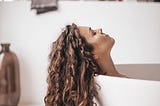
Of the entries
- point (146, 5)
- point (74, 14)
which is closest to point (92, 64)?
point (74, 14)

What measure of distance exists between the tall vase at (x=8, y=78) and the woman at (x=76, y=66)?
3.17ft

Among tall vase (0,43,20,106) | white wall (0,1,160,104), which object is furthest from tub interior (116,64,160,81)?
tall vase (0,43,20,106)

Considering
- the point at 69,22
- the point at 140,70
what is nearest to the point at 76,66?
the point at 140,70

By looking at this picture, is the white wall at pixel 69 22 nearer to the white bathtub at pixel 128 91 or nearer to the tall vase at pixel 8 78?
the tall vase at pixel 8 78

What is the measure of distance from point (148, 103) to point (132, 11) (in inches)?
42.9

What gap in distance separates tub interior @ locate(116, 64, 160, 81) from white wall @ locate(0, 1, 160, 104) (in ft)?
1.70

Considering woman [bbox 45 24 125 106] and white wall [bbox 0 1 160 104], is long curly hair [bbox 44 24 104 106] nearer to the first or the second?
woman [bbox 45 24 125 106]

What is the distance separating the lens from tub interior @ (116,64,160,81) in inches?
31.1

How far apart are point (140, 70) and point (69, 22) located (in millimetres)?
686

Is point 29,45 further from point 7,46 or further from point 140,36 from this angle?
point 140,36

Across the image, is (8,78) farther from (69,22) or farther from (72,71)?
(72,71)

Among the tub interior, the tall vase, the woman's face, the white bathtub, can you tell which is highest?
the woman's face

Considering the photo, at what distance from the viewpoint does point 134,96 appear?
45 cm

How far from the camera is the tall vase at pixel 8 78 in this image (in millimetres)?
1447
